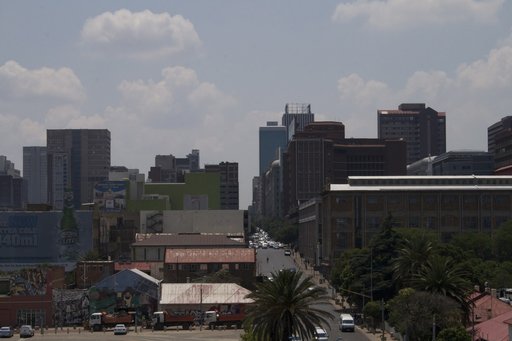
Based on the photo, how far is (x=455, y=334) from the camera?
70.9m

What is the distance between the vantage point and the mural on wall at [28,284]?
4776 inches

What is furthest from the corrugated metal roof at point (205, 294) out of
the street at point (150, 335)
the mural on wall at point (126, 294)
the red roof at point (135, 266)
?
the red roof at point (135, 266)

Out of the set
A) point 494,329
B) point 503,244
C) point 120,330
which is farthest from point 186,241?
point 494,329

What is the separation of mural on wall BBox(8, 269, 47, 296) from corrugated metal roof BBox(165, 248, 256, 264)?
2465 cm

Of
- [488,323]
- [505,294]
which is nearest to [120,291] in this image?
[505,294]

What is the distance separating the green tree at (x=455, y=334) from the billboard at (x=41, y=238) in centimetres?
12384

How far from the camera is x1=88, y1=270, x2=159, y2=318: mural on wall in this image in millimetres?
124250

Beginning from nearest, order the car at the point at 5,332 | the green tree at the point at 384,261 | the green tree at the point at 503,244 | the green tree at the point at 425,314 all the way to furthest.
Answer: the green tree at the point at 425,314 → the car at the point at 5,332 → the green tree at the point at 384,261 → the green tree at the point at 503,244

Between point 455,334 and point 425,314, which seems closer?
point 455,334

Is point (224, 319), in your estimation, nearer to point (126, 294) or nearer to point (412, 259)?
point (126, 294)

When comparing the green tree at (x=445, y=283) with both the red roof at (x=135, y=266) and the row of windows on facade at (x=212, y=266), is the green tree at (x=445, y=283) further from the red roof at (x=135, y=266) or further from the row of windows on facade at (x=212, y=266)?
the red roof at (x=135, y=266)

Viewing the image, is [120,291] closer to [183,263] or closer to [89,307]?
[89,307]

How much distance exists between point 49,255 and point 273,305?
126 metres

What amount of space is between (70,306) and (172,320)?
46.2ft
